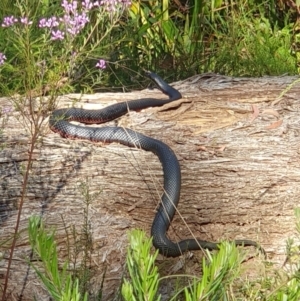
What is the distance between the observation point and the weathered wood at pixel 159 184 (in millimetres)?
3678

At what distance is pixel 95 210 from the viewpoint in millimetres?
3771

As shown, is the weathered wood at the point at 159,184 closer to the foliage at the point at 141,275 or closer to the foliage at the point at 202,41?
the foliage at the point at 202,41

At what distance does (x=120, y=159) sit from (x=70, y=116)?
535mm

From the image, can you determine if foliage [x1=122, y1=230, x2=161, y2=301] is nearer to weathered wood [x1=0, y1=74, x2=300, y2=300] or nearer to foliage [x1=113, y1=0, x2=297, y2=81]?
weathered wood [x1=0, y1=74, x2=300, y2=300]

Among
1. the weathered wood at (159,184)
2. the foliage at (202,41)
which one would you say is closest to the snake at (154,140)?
the weathered wood at (159,184)

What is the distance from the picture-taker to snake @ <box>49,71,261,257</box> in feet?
12.0

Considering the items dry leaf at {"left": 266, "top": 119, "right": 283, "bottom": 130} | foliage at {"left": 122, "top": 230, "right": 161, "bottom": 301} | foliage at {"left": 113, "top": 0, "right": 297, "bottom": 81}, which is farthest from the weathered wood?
foliage at {"left": 122, "top": 230, "right": 161, "bottom": 301}

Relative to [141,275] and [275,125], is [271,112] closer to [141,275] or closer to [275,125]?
[275,125]

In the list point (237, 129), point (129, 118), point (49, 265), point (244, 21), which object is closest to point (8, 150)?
point (129, 118)

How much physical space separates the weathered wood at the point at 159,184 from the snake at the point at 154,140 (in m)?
0.06

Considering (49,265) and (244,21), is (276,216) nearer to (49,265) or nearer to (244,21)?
(49,265)

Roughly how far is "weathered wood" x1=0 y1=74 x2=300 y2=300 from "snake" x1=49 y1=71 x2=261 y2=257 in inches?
2.5

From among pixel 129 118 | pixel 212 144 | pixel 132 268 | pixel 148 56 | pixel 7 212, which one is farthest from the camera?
pixel 148 56

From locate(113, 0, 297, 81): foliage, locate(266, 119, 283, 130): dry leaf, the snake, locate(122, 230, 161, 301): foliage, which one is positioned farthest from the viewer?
locate(113, 0, 297, 81): foliage
